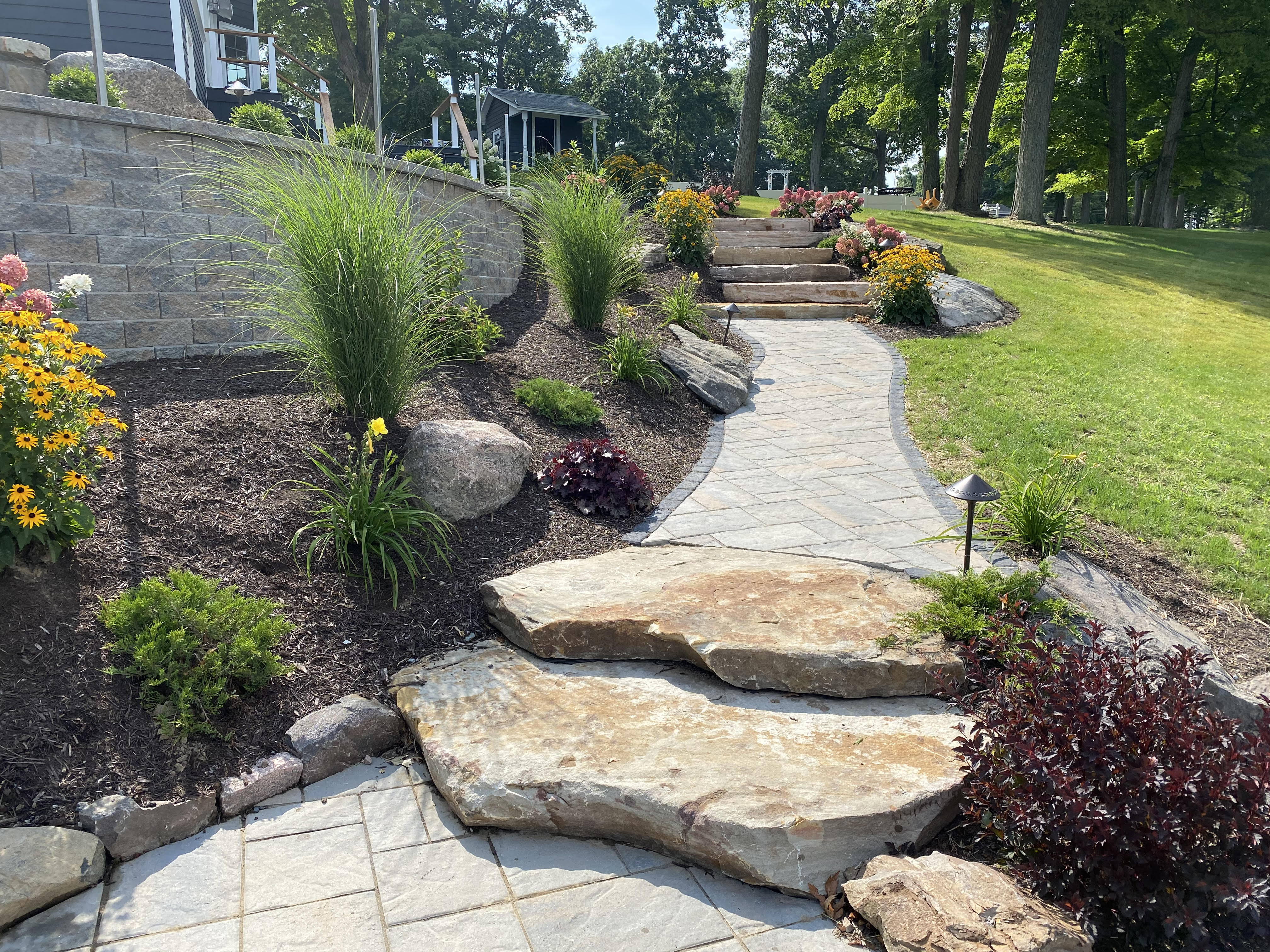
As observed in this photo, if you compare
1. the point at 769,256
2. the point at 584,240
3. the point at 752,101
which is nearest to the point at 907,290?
the point at 769,256

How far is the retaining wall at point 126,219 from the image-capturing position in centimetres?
479

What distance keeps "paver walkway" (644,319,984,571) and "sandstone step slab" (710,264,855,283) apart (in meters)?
3.05

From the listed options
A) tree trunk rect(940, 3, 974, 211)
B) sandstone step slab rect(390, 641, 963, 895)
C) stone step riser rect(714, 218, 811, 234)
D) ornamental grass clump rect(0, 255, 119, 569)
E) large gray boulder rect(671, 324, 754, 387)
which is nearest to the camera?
sandstone step slab rect(390, 641, 963, 895)

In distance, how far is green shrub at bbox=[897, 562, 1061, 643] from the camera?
3.38 meters

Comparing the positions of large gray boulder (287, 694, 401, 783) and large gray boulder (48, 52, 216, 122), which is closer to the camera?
large gray boulder (287, 694, 401, 783)

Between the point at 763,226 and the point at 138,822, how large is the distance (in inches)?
478

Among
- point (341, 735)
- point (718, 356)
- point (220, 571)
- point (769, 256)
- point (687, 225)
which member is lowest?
point (341, 735)

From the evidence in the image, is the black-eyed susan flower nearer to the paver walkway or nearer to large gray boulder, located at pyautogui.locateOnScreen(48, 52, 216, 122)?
the paver walkway

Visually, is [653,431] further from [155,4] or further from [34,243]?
[155,4]

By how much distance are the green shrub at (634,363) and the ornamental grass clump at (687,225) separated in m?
4.60

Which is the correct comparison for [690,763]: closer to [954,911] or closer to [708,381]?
[954,911]

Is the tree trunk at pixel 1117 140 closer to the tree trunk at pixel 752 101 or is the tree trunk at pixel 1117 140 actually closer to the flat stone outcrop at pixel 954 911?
the tree trunk at pixel 752 101

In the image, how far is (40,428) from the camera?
2877mm

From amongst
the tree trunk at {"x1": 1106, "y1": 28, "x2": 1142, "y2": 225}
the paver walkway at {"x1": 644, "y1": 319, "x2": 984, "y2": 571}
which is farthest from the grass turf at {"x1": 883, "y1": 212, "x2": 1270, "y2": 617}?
the tree trunk at {"x1": 1106, "y1": 28, "x2": 1142, "y2": 225}
